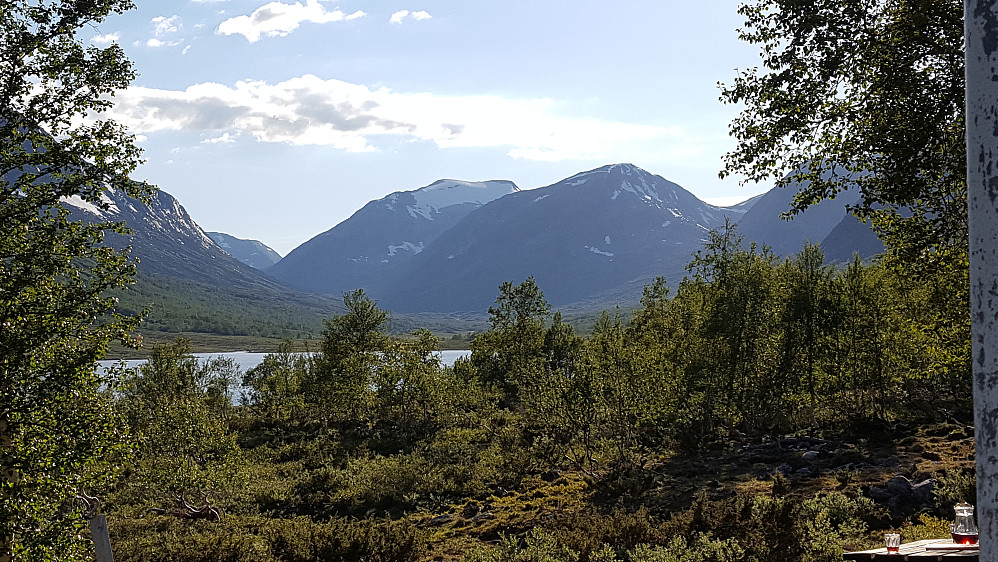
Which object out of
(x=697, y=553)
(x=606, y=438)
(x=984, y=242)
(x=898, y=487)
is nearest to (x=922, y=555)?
(x=984, y=242)

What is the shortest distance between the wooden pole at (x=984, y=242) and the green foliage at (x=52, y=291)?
12.7m

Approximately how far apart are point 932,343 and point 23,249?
16.2m

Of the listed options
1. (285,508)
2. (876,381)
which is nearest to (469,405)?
(285,508)

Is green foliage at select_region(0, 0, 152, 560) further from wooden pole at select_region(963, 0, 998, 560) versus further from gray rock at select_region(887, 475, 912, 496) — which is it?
gray rock at select_region(887, 475, 912, 496)

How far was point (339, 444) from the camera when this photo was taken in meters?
45.8

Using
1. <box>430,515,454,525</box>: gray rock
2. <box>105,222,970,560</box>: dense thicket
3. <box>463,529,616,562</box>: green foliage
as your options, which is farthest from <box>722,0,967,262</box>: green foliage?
<box>430,515,454,525</box>: gray rock

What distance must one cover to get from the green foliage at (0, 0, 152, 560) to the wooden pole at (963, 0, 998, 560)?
41.8 ft

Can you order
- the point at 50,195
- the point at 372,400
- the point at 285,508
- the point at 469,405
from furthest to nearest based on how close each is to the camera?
the point at 372,400 → the point at 469,405 → the point at 285,508 → the point at 50,195

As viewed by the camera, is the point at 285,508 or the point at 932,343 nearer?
the point at 932,343

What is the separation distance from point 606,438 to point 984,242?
28350 millimetres

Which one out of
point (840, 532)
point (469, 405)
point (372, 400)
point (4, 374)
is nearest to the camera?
point (4, 374)

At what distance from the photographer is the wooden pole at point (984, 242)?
2.12 metres

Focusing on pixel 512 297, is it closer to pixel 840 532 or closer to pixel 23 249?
pixel 840 532

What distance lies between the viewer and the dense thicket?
18.5 m
